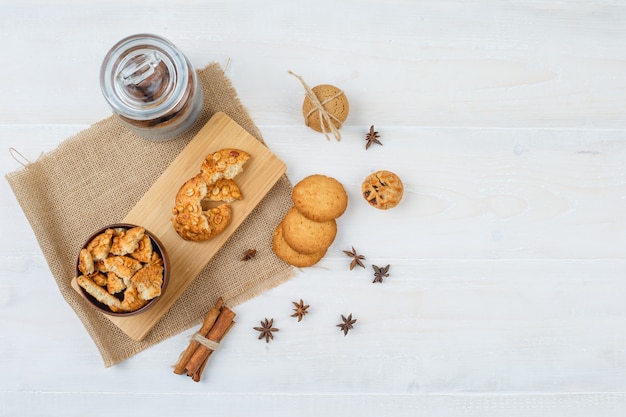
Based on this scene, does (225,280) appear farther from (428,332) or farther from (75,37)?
(75,37)

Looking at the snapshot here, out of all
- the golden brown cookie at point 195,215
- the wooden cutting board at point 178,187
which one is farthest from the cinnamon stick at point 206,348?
the golden brown cookie at point 195,215

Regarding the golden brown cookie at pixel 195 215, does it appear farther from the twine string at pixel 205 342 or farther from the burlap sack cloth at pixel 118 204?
the twine string at pixel 205 342

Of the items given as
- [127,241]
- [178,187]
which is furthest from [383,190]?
[127,241]

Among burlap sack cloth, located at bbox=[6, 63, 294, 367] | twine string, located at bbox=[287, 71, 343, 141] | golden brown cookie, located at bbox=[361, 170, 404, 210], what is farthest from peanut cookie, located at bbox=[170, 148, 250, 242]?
golden brown cookie, located at bbox=[361, 170, 404, 210]

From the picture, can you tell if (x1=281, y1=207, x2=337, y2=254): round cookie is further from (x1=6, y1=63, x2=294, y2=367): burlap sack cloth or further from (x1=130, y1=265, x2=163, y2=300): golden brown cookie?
(x1=130, y1=265, x2=163, y2=300): golden brown cookie

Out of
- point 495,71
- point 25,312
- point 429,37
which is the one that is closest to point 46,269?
point 25,312
